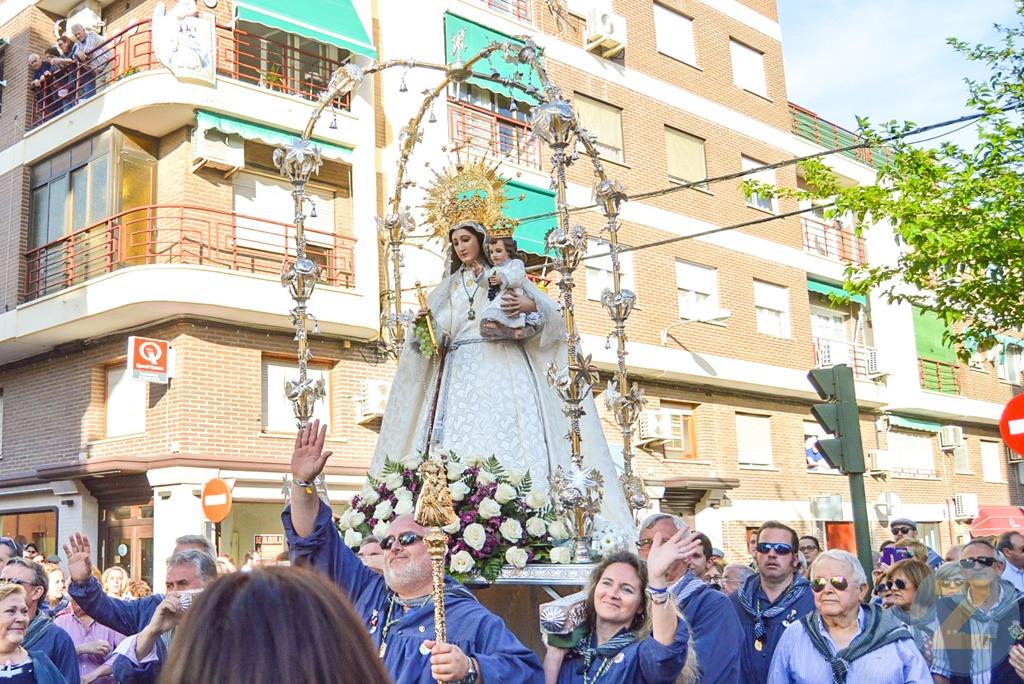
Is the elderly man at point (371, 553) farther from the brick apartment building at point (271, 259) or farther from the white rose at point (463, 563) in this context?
the brick apartment building at point (271, 259)

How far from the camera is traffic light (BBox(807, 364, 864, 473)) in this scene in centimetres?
734

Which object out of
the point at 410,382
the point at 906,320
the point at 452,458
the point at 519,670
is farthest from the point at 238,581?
the point at 906,320

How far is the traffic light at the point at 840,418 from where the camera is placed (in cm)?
734

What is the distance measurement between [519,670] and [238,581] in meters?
2.35

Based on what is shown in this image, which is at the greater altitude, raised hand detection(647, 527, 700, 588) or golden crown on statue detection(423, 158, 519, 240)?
golden crown on statue detection(423, 158, 519, 240)

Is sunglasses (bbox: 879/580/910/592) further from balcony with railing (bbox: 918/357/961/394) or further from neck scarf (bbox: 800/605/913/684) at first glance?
balcony with railing (bbox: 918/357/961/394)

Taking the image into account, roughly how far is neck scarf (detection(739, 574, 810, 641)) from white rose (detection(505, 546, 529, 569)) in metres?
1.32

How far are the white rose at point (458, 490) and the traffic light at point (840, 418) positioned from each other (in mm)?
2915

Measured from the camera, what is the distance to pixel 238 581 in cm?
161

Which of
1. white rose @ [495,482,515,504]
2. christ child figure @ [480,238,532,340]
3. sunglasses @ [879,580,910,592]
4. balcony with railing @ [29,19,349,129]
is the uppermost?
balcony with railing @ [29,19,349,129]

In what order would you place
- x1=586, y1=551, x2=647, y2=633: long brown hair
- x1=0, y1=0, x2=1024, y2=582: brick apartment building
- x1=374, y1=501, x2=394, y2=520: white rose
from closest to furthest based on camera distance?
x1=586, y1=551, x2=647, y2=633: long brown hair
x1=374, y1=501, x2=394, y2=520: white rose
x1=0, y1=0, x2=1024, y2=582: brick apartment building

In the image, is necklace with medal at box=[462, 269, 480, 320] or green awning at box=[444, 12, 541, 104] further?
green awning at box=[444, 12, 541, 104]

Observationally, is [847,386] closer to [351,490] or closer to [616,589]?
[616,589]

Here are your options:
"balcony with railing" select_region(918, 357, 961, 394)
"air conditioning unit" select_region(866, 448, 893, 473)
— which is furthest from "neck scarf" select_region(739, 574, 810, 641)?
"balcony with railing" select_region(918, 357, 961, 394)
